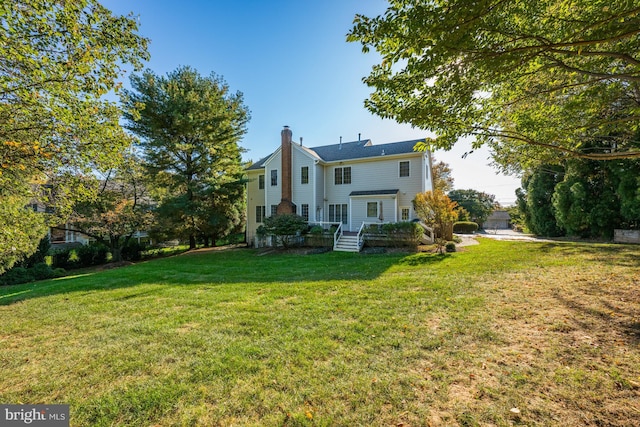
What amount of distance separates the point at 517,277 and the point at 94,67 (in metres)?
10.3

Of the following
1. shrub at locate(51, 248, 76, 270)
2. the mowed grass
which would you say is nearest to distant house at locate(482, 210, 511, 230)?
the mowed grass

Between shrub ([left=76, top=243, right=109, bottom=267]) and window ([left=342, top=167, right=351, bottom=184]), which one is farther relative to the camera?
window ([left=342, top=167, right=351, bottom=184])

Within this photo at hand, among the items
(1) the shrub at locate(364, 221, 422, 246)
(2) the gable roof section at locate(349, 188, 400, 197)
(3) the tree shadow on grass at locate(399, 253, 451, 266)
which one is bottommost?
(3) the tree shadow on grass at locate(399, 253, 451, 266)

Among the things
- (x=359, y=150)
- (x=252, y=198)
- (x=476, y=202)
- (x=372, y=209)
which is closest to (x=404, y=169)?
(x=372, y=209)

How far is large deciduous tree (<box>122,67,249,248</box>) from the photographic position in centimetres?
1745

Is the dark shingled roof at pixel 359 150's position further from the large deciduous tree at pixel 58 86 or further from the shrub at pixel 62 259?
the large deciduous tree at pixel 58 86

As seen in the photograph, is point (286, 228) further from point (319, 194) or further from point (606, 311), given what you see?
point (606, 311)

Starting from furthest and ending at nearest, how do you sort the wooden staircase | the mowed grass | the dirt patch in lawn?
the wooden staircase → the mowed grass → the dirt patch in lawn

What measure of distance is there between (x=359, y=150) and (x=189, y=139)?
41.5 ft

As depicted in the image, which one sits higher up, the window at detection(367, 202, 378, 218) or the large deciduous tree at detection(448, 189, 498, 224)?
the large deciduous tree at detection(448, 189, 498, 224)

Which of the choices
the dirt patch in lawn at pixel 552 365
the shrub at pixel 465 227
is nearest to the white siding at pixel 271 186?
the dirt patch in lawn at pixel 552 365

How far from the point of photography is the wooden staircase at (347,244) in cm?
1474

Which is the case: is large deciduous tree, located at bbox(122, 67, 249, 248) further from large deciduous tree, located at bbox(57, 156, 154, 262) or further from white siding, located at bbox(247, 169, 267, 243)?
white siding, located at bbox(247, 169, 267, 243)

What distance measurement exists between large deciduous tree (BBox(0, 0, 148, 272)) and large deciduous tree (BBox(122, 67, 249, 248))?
537 inches
